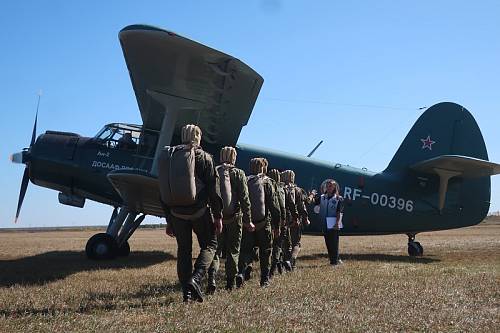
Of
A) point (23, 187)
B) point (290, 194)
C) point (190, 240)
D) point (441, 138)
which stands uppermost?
point (441, 138)

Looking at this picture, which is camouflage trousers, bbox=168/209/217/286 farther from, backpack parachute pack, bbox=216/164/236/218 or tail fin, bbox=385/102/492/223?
tail fin, bbox=385/102/492/223

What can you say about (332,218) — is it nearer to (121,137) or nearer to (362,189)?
(362,189)

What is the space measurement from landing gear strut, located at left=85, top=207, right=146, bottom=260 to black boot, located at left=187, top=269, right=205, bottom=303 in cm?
623

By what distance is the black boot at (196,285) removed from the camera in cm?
486

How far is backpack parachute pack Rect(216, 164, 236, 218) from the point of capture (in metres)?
5.54

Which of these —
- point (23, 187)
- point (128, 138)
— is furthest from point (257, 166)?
point (23, 187)

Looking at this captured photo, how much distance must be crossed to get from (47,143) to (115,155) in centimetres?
168

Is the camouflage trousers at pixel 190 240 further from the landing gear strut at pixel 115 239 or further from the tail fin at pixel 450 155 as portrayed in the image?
the tail fin at pixel 450 155

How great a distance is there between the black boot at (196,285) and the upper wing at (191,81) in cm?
453

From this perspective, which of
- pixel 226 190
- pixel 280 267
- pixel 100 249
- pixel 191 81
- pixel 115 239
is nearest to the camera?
pixel 226 190

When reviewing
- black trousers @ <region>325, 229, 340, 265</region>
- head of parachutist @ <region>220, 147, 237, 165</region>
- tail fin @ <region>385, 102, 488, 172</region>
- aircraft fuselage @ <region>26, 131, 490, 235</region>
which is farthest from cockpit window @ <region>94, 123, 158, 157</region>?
tail fin @ <region>385, 102, 488, 172</region>

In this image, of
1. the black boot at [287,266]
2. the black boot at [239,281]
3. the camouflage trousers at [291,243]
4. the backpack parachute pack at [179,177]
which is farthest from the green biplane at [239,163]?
the backpack parachute pack at [179,177]

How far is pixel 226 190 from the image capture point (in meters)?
5.57

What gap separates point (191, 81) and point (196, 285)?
5.55m
